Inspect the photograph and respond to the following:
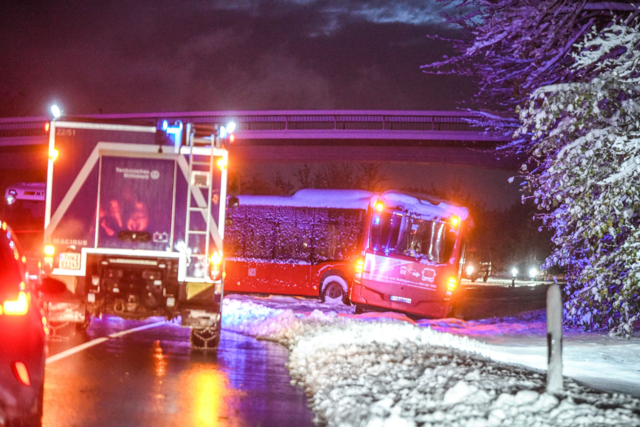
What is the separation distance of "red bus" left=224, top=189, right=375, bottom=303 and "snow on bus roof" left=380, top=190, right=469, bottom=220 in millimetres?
3568

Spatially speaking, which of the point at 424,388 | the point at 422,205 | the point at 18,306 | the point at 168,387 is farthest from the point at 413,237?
the point at 18,306

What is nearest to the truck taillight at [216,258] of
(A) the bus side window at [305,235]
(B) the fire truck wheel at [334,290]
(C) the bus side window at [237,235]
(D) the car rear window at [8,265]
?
(D) the car rear window at [8,265]

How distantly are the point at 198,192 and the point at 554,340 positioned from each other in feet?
19.8

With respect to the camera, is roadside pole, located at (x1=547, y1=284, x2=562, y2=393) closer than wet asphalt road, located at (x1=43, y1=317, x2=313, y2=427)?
Yes

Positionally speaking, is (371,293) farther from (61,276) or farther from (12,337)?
(12,337)

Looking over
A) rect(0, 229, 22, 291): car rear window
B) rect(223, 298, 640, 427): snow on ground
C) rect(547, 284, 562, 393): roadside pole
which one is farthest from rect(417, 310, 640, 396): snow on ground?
rect(0, 229, 22, 291): car rear window

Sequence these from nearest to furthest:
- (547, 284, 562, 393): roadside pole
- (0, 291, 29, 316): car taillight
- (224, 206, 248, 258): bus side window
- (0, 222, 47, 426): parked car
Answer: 1. (0, 222, 47, 426): parked car
2. (0, 291, 29, 316): car taillight
3. (547, 284, 562, 393): roadside pole
4. (224, 206, 248, 258): bus side window

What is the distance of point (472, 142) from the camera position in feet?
157

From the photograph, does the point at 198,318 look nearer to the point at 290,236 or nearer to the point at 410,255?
the point at 410,255

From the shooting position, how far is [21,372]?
4.86 m

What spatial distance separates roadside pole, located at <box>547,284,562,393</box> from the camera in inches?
273

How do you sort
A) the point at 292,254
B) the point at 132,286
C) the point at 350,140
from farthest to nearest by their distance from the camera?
the point at 350,140 → the point at 292,254 → the point at 132,286

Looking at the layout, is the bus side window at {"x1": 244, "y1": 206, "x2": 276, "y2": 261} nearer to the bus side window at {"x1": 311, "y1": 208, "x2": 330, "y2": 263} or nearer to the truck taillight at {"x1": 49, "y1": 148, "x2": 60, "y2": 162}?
the bus side window at {"x1": 311, "y1": 208, "x2": 330, "y2": 263}

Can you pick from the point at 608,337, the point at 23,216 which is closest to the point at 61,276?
the point at 608,337
